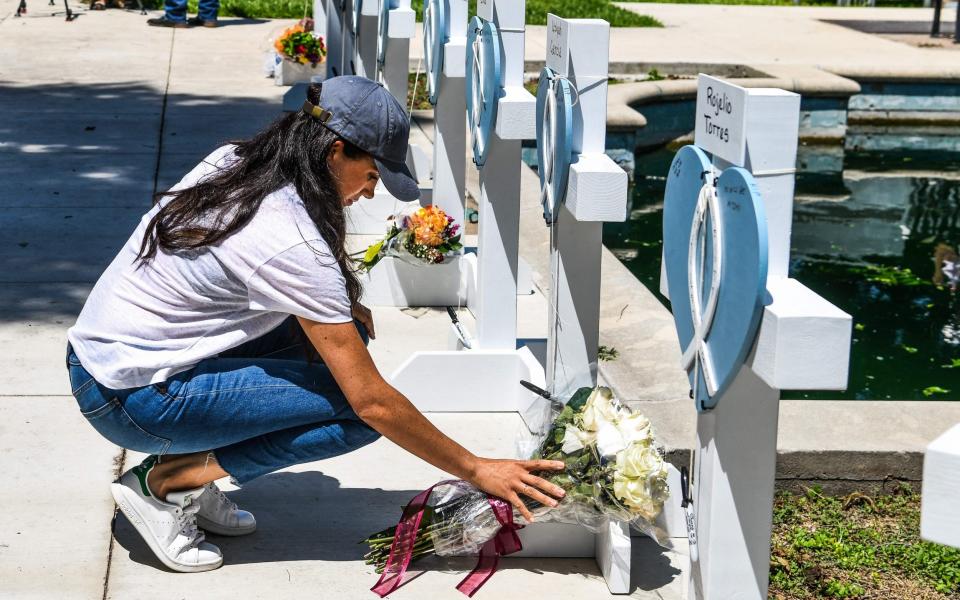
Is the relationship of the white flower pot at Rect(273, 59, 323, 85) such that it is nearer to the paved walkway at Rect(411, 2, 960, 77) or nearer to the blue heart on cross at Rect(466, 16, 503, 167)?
the paved walkway at Rect(411, 2, 960, 77)

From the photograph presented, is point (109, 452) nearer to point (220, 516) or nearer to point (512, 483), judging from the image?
point (220, 516)

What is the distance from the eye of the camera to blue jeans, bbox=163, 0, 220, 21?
12.8m

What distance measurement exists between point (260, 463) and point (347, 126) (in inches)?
33.0

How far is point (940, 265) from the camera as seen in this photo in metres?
7.53

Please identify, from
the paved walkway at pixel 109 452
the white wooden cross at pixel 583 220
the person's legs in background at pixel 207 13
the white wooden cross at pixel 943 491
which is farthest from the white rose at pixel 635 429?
the person's legs in background at pixel 207 13

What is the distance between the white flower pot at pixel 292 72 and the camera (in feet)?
33.0

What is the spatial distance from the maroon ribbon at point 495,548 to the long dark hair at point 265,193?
641 mm

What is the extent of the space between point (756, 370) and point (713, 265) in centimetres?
24

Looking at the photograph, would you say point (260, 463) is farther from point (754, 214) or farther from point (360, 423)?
point (754, 214)

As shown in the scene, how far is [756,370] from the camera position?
227 cm

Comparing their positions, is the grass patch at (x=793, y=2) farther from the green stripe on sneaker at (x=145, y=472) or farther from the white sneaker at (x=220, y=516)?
the green stripe on sneaker at (x=145, y=472)

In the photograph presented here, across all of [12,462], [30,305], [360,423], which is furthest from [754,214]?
[30,305]

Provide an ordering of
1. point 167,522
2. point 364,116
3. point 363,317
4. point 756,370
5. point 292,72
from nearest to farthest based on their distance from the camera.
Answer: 1. point 756,370
2. point 364,116
3. point 167,522
4. point 363,317
5. point 292,72

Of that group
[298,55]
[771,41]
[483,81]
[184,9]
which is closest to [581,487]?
[483,81]
